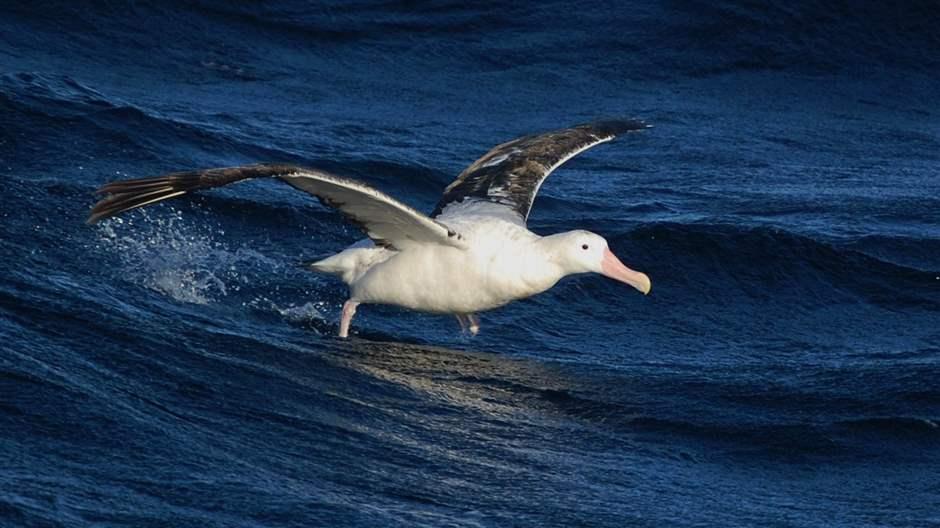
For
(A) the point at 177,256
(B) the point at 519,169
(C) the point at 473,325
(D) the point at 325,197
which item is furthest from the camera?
(B) the point at 519,169

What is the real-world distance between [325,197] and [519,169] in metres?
2.30

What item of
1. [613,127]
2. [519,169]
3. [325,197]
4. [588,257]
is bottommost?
[588,257]

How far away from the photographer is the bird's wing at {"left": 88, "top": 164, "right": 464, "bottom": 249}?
28.6 ft

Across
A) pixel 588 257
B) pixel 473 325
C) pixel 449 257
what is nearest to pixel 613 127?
pixel 473 325

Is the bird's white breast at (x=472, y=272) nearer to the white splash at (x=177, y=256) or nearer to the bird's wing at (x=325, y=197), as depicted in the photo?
the bird's wing at (x=325, y=197)

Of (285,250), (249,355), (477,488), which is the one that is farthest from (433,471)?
(285,250)

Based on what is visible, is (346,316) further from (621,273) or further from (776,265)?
(776,265)

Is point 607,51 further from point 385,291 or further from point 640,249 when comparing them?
point 385,291

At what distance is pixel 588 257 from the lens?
1026 centimetres

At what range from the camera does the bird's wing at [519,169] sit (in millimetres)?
11438

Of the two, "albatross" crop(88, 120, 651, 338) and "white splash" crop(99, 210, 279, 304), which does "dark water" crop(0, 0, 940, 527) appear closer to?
"white splash" crop(99, 210, 279, 304)

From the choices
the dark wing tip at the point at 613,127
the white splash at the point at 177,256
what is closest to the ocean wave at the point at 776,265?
the dark wing tip at the point at 613,127

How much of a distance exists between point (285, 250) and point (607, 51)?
23.3 ft

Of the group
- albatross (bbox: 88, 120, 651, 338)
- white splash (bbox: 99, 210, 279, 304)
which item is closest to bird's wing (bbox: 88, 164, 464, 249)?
albatross (bbox: 88, 120, 651, 338)
